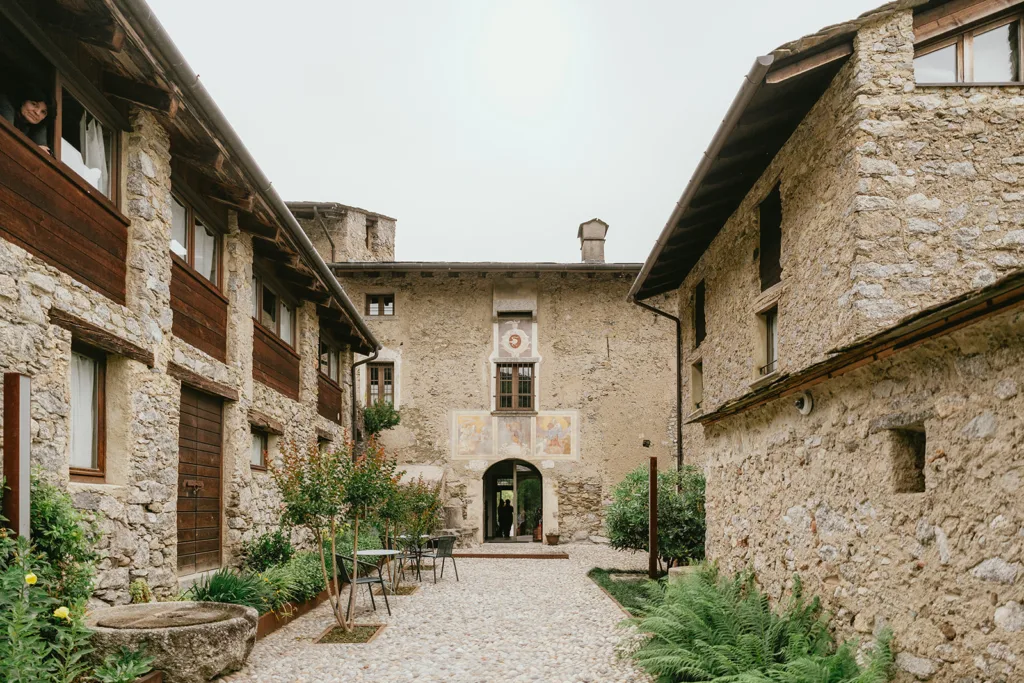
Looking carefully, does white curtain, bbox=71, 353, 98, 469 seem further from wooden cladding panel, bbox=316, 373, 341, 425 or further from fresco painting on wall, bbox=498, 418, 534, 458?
fresco painting on wall, bbox=498, 418, 534, 458

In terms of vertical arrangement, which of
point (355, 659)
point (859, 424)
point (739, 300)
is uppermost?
point (739, 300)

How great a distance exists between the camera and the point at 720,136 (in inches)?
314

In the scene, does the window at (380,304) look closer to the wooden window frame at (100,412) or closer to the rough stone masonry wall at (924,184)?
the wooden window frame at (100,412)

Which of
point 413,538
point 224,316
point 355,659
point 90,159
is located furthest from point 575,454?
point 90,159

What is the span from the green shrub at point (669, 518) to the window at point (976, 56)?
6899mm

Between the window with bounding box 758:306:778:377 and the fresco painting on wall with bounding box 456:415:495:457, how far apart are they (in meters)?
11.6

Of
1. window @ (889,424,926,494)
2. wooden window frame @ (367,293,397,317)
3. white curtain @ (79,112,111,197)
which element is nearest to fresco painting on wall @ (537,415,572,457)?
wooden window frame @ (367,293,397,317)

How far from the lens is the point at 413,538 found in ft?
43.3

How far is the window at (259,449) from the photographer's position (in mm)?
11062

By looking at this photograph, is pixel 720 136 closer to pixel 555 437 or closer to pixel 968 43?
pixel 968 43

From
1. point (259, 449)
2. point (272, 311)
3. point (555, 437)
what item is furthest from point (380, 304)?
point (259, 449)

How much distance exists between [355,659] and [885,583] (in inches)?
171

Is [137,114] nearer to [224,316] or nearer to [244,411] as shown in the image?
[224,316]

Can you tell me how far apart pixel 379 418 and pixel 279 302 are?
770 cm
